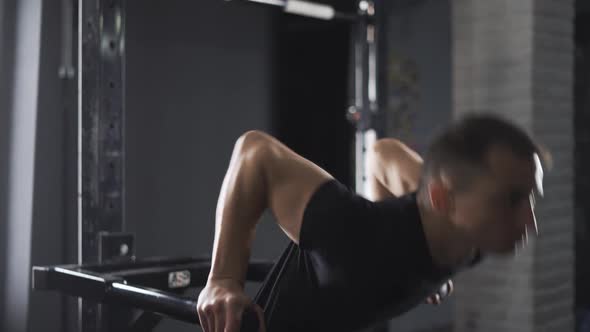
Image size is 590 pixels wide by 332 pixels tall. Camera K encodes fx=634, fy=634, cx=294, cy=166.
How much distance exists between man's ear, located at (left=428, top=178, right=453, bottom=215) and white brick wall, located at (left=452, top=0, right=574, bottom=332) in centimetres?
218

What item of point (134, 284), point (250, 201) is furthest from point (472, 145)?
point (134, 284)

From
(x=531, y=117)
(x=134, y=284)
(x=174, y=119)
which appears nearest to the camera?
(x=134, y=284)

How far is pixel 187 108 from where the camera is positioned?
2.76 m

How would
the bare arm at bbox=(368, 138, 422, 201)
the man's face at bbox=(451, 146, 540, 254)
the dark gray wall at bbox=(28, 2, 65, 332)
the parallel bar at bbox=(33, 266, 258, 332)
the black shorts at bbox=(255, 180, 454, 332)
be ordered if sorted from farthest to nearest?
the dark gray wall at bbox=(28, 2, 65, 332) < the bare arm at bbox=(368, 138, 422, 201) < the parallel bar at bbox=(33, 266, 258, 332) < the black shorts at bbox=(255, 180, 454, 332) < the man's face at bbox=(451, 146, 540, 254)

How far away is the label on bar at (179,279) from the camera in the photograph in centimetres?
158

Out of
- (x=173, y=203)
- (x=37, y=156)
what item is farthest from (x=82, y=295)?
(x=173, y=203)

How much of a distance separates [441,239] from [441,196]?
3.3 inches

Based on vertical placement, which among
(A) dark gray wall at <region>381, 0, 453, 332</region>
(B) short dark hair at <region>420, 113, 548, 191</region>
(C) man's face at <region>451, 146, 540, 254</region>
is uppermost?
(A) dark gray wall at <region>381, 0, 453, 332</region>

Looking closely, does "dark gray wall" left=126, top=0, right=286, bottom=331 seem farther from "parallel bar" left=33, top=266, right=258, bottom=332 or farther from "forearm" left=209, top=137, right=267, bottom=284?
"forearm" left=209, top=137, right=267, bottom=284

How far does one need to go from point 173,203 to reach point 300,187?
5.84 feet

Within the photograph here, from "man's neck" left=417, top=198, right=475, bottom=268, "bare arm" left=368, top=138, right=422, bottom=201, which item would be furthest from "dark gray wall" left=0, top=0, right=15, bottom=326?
"man's neck" left=417, top=198, right=475, bottom=268

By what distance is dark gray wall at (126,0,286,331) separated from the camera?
259 centimetres

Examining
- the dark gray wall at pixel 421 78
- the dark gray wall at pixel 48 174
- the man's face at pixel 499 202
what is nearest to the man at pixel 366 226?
the man's face at pixel 499 202

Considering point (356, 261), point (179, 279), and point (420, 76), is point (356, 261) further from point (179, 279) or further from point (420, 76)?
point (420, 76)
